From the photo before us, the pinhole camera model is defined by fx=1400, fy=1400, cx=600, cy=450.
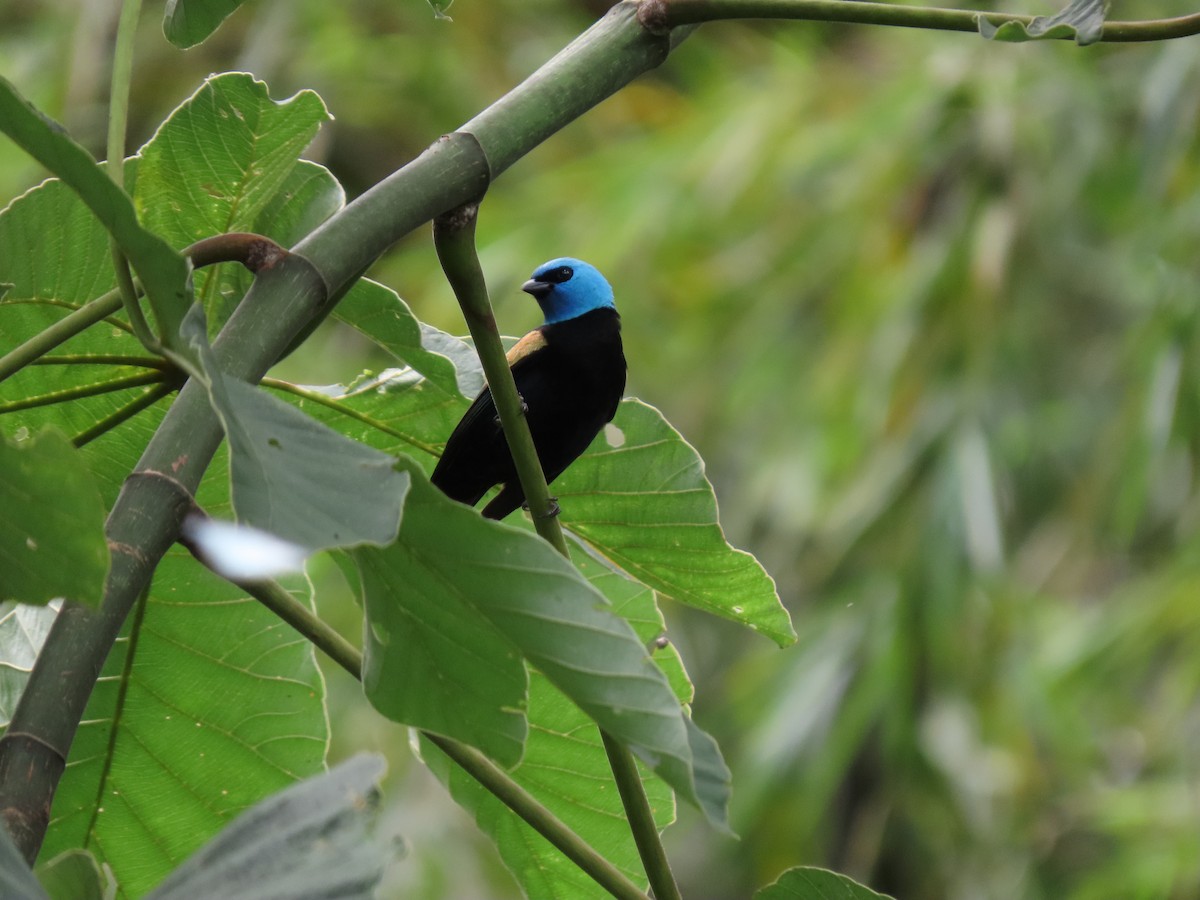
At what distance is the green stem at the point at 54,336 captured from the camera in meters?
0.74

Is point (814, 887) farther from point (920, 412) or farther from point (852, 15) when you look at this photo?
point (920, 412)

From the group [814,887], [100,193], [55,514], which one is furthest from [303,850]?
[814,887]

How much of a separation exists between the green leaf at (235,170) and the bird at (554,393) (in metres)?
0.25

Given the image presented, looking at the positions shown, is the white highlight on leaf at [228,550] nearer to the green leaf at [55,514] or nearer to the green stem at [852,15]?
the green leaf at [55,514]

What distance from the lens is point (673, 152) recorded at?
5.97m

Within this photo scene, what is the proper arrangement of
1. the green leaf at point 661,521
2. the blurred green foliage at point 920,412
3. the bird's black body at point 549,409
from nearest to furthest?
the green leaf at point 661,521 < the bird's black body at point 549,409 < the blurred green foliage at point 920,412

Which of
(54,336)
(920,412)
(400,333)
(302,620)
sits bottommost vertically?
(920,412)

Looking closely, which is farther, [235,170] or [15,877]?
[235,170]

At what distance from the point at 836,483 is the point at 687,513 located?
3.98 meters

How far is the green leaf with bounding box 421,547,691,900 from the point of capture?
1263mm

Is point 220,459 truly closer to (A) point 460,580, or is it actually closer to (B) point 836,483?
(A) point 460,580

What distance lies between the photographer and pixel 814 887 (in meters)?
1.02

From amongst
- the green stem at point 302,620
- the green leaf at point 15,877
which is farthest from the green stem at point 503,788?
the green leaf at point 15,877

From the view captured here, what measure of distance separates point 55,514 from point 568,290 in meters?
1.48
